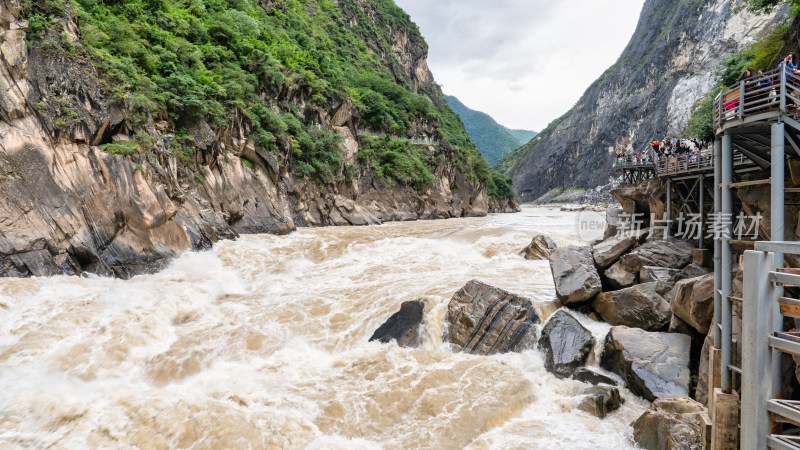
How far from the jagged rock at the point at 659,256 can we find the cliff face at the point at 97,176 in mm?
16355

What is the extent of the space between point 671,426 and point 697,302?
11.3ft

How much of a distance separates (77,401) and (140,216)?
27.7 feet

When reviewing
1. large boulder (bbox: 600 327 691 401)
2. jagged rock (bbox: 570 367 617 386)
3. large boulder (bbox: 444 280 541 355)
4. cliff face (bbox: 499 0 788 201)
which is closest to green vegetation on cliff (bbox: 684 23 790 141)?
large boulder (bbox: 600 327 691 401)

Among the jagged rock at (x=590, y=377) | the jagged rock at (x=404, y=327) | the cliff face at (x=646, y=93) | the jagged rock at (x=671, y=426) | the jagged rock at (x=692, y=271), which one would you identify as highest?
the cliff face at (x=646, y=93)

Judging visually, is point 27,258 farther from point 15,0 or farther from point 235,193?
point 235,193

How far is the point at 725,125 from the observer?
598cm

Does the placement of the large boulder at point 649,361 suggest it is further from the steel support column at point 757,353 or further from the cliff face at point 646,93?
the cliff face at point 646,93

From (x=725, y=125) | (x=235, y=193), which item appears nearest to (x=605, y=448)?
(x=725, y=125)

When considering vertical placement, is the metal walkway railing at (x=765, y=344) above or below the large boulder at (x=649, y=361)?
above

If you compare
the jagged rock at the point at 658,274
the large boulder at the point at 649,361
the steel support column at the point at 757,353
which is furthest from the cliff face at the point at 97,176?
the jagged rock at the point at 658,274

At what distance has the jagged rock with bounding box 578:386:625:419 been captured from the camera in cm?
630

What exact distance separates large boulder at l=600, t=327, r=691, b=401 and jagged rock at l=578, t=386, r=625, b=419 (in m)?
0.62

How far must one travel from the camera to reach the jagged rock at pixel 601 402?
20.7 ft

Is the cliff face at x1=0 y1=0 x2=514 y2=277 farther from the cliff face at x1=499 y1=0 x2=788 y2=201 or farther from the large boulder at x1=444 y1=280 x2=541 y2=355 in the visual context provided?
the cliff face at x1=499 y1=0 x2=788 y2=201
